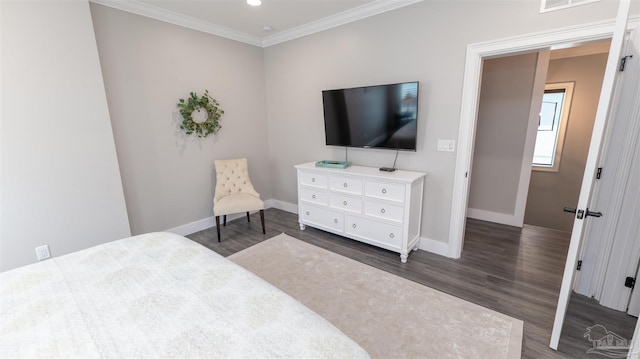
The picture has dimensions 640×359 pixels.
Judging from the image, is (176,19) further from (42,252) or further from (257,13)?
(42,252)

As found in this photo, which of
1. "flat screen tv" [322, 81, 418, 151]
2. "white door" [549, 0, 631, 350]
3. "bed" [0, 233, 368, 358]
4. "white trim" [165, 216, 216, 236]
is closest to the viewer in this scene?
"bed" [0, 233, 368, 358]

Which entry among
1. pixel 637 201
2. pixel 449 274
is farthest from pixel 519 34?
pixel 449 274

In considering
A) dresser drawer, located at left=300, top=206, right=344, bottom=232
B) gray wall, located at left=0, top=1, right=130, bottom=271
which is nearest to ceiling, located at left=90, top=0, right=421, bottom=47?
gray wall, located at left=0, top=1, right=130, bottom=271

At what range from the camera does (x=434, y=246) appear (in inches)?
115

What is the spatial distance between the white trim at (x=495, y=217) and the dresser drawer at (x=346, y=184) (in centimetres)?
220

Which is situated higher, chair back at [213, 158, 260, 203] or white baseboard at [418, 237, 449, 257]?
chair back at [213, 158, 260, 203]

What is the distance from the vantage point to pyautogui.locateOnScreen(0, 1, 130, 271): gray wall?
2049 mm

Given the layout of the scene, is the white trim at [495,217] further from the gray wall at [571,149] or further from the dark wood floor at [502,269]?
the gray wall at [571,149]

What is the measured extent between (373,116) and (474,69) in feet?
3.40

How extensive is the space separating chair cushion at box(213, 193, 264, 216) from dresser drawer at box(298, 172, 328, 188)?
61 cm

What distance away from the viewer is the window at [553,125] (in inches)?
167

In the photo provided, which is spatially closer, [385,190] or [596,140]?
[596,140]

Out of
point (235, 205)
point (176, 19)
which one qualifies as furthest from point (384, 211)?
point (176, 19)

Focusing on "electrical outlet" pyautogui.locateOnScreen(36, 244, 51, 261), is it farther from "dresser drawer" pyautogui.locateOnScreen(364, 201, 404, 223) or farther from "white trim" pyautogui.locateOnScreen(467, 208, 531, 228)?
"white trim" pyautogui.locateOnScreen(467, 208, 531, 228)
